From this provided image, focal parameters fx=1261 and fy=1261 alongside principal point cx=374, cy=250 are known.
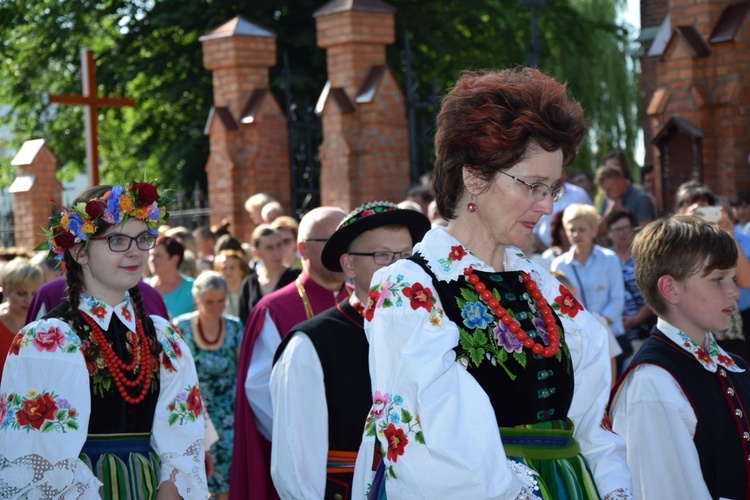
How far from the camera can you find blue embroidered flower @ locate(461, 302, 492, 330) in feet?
11.4

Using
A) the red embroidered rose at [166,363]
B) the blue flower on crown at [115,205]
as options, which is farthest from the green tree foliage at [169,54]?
the red embroidered rose at [166,363]

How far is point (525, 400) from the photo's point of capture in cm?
351

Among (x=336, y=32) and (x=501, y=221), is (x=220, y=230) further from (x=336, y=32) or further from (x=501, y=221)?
(x=501, y=221)

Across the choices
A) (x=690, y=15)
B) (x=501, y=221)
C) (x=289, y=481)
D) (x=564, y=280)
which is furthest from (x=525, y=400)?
(x=690, y=15)

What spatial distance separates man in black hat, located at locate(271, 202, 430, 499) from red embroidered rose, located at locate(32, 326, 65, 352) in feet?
3.02

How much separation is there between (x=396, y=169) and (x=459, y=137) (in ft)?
32.8

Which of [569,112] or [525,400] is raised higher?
[569,112]

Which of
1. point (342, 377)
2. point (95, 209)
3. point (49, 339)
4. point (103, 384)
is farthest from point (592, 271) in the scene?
point (49, 339)

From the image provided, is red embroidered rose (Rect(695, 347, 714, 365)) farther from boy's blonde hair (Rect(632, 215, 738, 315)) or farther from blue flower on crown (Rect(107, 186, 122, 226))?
Result: blue flower on crown (Rect(107, 186, 122, 226))

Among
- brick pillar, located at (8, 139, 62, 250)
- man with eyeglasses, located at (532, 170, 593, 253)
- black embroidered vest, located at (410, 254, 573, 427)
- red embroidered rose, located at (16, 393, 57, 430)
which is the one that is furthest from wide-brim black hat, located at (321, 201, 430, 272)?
brick pillar, located at (8, 139, 62, 250)

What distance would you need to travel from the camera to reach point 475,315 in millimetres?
3488

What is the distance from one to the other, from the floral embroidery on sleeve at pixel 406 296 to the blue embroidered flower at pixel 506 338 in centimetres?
18

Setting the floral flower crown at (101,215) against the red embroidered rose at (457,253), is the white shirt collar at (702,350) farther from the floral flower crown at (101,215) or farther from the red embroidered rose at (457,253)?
the floral flower crown at (101,215)

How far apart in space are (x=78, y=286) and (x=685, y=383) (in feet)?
7.44
